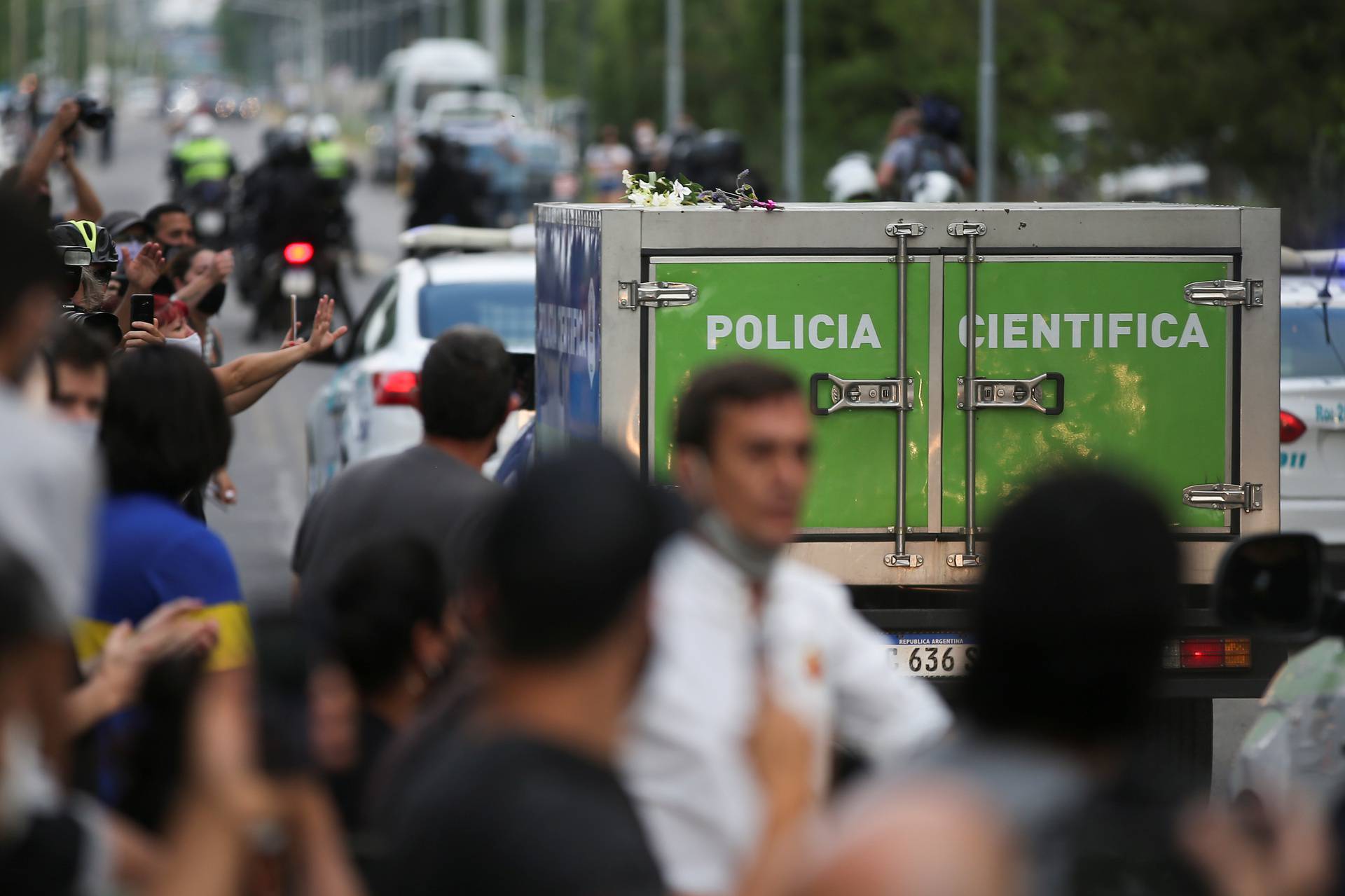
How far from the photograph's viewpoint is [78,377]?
191 inches

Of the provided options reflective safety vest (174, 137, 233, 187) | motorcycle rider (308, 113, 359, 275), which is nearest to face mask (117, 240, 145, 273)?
motorcycle rider (308, 113, 359, 275)

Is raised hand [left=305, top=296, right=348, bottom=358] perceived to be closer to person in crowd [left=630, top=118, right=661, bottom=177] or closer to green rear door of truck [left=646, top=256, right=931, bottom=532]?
A: green rear door of truck [left=646, top=256, right=931, bottom=532]

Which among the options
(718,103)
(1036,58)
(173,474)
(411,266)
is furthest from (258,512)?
(718,103)

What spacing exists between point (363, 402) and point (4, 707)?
8.29m

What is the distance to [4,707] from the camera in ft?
9.75

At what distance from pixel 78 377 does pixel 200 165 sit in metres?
22.3

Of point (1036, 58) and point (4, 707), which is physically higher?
point (1036, 58)

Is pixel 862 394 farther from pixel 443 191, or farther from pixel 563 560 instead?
pixel 443 191

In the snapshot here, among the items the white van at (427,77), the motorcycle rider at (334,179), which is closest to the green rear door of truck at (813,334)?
the motorcycle rider at (334,179)

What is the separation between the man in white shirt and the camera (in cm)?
322

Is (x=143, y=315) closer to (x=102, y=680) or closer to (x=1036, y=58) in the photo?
(x=102, y=680)

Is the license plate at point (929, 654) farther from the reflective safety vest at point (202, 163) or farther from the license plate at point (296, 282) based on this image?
the reflective safety vest at point (202, 163)

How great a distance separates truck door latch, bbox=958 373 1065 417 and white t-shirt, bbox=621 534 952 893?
3370mm

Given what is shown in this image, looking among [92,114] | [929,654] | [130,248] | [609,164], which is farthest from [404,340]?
[609,164]
